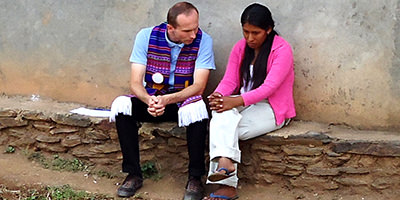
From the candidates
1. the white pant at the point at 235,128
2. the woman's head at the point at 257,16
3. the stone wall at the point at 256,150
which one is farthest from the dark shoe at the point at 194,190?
Answer: the woman's head at the point at 257,16

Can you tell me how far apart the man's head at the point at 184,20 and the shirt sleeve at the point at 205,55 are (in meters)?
0.16

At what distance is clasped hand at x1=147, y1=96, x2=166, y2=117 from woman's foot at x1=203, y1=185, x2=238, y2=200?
2.27ft

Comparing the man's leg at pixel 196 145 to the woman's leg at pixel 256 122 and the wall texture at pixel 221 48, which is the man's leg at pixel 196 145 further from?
the wall texture at pixel 221 48

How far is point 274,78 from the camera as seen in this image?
4.82 m

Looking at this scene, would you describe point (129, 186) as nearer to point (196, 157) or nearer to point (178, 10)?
point (196, 157)

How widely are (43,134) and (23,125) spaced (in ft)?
0.61

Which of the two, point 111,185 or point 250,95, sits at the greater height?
point 250,95

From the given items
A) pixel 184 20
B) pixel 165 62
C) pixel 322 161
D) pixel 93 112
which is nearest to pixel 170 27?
pixel 184 20

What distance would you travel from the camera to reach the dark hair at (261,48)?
481 cm

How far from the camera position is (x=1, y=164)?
5629 millimetres

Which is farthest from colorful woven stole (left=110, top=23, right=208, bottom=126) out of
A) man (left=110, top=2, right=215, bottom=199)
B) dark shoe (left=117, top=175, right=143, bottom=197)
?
dark shoe (left=117, top=175, right=143, bottom=197)

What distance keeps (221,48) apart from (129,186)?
129 centimetres

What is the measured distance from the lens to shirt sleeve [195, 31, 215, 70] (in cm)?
510

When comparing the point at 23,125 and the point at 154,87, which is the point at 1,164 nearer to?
the point at 23,125
